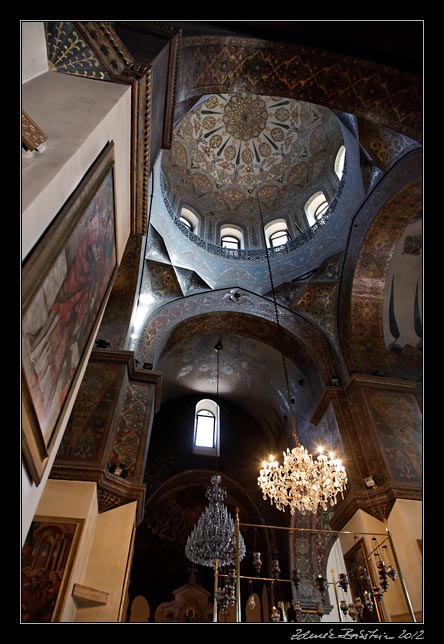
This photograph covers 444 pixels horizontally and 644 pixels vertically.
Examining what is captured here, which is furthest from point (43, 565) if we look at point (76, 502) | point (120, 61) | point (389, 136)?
point (389, 136)

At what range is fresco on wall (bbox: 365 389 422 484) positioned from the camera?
642 centimetres

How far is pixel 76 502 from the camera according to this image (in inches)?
206

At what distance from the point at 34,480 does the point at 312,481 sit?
4.23 m

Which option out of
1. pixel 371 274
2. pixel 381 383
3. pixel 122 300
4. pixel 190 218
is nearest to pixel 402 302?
pixel 371 274

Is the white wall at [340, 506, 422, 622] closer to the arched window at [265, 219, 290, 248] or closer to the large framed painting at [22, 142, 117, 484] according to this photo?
the large framed painting at [22, 142, 117, 484]

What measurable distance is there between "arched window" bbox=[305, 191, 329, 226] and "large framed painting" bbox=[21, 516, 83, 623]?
394 inches

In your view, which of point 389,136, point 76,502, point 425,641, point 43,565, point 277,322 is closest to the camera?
point 425,641

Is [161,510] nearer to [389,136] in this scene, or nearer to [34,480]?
[34,480]

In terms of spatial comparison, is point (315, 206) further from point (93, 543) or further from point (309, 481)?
point (93, 543)

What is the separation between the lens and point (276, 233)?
12.5 metres

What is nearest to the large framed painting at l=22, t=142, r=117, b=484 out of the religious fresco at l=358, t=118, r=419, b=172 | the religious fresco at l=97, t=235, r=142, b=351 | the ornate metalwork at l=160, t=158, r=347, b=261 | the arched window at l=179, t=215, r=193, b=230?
the religious fresco at l=97, t=235, r=142, b=351

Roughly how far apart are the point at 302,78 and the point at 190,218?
7.24 meters

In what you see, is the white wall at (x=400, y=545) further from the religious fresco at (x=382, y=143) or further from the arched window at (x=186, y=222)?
the arched window at (x=186, y=222)

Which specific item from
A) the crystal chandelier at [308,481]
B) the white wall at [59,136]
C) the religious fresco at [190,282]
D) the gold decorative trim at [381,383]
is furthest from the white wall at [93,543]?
the religious fresco at [190,282]
